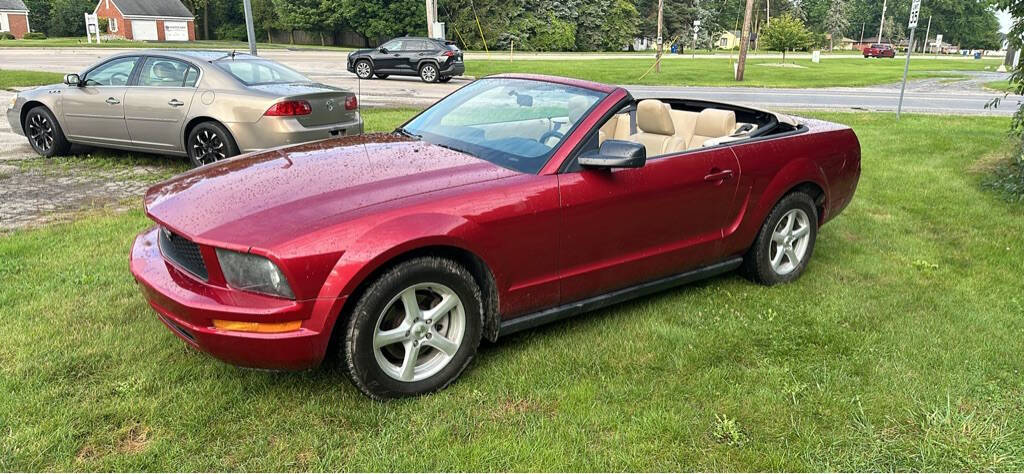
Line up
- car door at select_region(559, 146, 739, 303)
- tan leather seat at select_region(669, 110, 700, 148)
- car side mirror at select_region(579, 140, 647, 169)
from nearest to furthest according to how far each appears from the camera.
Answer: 1. car side mirror at select_region(579, 140, 647, 169)
2. car door at select_region(559, 146, 739, 303)
3. tan leather seat at select_region(669, 110, 700, 148)

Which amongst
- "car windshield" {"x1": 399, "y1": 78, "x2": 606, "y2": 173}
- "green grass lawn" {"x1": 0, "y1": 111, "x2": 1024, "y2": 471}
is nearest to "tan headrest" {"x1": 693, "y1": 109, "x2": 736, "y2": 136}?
"green grass lawn" {"x1": 0, "y1": 111, "x2": 1024, "y2": 471}

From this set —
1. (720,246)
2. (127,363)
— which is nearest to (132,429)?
(127,363)

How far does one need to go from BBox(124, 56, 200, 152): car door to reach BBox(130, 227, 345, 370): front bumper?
5254 mm

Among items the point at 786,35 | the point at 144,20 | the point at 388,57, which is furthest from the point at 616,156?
the point at 144,20

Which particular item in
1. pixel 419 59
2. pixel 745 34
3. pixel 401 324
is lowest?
pixel 401 324

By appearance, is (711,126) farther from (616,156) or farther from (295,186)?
(295,186)

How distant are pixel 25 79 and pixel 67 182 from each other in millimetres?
13931

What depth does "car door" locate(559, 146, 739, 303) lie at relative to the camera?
3479mm

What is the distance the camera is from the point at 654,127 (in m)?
4.53

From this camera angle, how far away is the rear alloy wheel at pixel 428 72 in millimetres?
22359

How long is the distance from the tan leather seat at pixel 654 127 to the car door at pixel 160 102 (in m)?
5.13

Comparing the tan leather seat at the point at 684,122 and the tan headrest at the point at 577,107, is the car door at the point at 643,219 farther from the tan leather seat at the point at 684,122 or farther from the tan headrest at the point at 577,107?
the tan leather seat at the point at 684,122

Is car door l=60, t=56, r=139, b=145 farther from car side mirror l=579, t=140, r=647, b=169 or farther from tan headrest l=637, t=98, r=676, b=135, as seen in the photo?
car side mirror l=579, t=140, r=647, b=169

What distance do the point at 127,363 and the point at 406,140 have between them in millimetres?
1821
